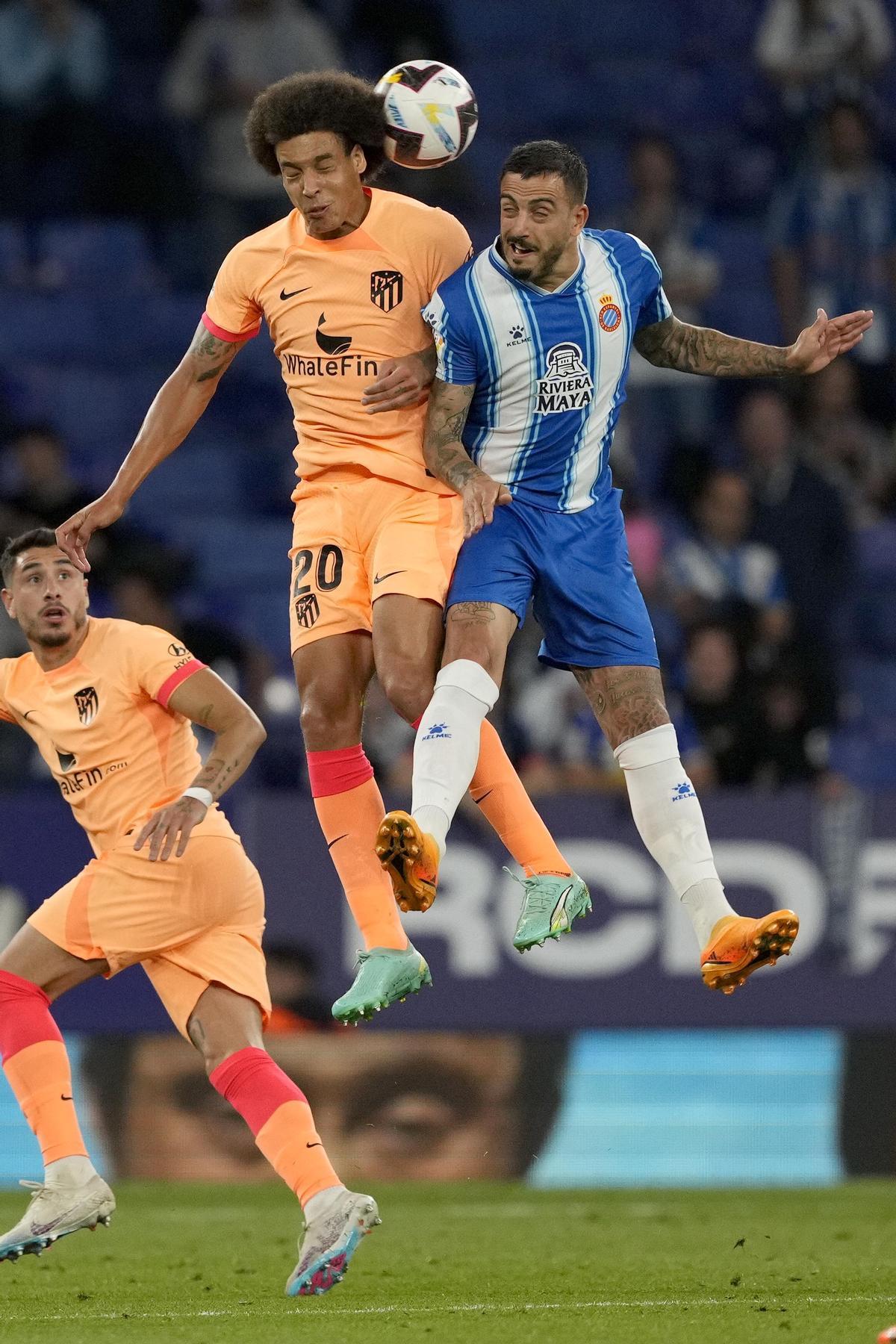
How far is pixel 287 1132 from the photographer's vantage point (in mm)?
7074

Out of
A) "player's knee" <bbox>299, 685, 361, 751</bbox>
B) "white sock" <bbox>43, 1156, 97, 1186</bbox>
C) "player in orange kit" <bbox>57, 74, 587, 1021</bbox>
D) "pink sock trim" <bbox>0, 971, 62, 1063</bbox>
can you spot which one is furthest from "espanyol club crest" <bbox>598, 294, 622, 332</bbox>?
"white sock" <bbox>43, 1156, 97, 1186</bbox>

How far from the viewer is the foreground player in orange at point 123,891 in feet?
23.5

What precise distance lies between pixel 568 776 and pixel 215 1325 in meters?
5.34

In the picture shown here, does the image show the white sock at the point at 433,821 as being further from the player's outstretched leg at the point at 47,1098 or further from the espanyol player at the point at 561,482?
the player's outstretched leg at the point at 47,1098

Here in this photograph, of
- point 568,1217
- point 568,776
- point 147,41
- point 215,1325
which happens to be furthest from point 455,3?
point 215,1325

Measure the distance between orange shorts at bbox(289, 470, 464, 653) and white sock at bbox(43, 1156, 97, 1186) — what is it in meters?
1.79

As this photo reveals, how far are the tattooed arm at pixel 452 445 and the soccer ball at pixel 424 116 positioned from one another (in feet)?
2.45

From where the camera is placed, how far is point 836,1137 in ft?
37.1

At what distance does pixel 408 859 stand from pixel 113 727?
5.59 feet

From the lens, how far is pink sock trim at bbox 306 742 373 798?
23.4 feet

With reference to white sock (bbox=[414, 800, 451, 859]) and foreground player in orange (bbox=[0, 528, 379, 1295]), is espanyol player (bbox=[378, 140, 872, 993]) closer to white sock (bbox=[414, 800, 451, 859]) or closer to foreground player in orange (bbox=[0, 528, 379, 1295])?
white sock (bbox=[414, 800, 451, 859])

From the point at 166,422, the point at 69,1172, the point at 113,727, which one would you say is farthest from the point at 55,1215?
the point at 166,422

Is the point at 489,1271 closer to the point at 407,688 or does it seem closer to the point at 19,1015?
the point at 19,1015

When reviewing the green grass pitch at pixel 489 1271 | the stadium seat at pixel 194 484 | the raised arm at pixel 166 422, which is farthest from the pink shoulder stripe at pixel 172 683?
the stadium seat at pixel 194 484
